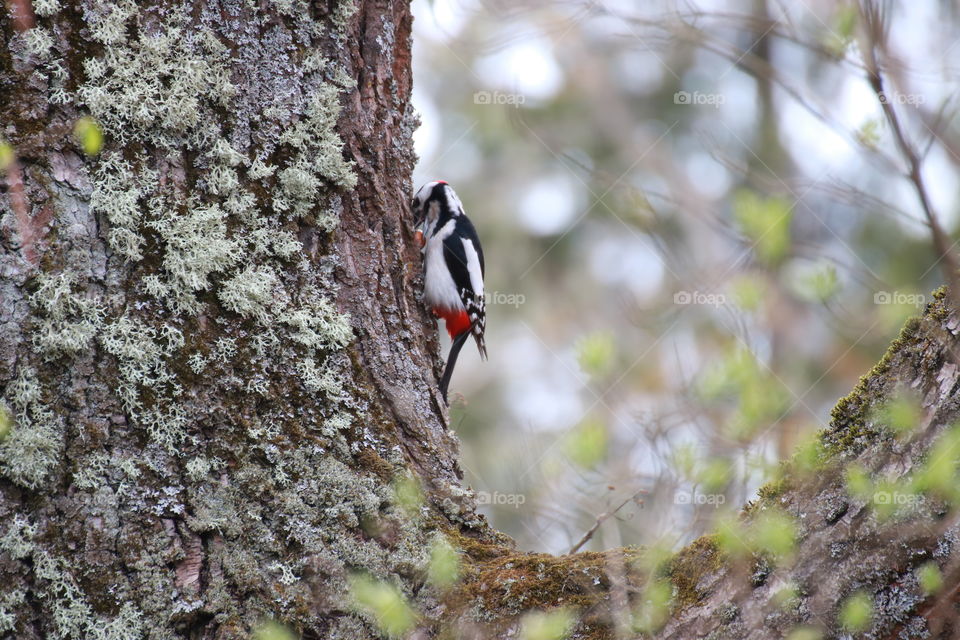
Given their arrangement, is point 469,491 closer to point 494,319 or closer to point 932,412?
point 932,412

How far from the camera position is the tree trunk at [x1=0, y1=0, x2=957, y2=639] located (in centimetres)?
159

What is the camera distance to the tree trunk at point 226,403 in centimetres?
159

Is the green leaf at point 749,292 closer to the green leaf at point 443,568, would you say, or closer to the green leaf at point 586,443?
the green leaf at point 586,443

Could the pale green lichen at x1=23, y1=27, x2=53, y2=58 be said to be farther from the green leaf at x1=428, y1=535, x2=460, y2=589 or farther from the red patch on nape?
the red patch on nape

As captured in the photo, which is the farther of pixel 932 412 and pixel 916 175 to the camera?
pixel 932 412

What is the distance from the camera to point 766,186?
1.59 m

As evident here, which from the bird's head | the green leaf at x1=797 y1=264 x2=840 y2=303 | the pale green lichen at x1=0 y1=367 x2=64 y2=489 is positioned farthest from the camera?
the bird's head

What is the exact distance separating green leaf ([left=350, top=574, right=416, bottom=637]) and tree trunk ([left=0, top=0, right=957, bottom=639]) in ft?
0.06

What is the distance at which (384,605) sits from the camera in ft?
5.70

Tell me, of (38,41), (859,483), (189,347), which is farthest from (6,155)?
(859,483)

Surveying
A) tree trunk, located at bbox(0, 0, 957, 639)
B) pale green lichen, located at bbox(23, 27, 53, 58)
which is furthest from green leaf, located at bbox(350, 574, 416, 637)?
pale green lichen, located at bbox(23, 27, 53, 58)

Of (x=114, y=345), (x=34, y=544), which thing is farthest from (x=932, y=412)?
(x=34, y=544)

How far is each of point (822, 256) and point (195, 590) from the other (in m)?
1.44

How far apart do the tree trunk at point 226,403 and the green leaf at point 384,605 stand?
0.02 m
